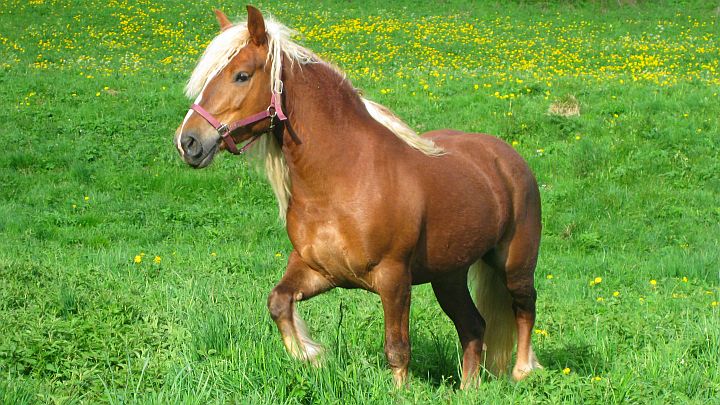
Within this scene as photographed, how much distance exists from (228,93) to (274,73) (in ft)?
0.91

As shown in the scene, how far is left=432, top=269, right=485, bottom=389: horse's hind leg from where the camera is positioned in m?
6.19

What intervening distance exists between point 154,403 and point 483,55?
1895 centimetres

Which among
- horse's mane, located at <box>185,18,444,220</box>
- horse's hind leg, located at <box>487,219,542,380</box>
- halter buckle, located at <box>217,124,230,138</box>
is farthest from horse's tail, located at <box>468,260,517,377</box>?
halter buckle, located at <box>217,124,230,138</box>

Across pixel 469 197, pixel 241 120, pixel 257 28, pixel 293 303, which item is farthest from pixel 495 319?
pixel 257 28

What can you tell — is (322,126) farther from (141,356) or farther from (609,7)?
(609,7)

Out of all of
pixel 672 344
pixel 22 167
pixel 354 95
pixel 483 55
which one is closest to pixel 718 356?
pixel 672 344

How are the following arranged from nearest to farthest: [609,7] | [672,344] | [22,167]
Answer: [672,344] → [22,167] → [609,7]

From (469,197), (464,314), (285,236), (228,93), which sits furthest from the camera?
(285,236)

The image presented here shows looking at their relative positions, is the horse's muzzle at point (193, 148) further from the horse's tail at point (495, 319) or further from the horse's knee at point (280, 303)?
the horse's tail at point (495, 319)

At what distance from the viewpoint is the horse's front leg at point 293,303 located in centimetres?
518

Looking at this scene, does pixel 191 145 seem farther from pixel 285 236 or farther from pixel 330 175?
pixel 285 236

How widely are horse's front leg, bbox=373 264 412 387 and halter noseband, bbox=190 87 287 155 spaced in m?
0.99

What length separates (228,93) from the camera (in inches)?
195

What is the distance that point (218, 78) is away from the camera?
196 inches
